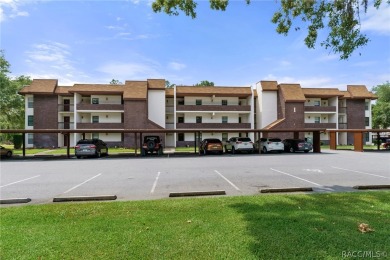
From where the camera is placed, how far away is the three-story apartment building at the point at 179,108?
3819cm

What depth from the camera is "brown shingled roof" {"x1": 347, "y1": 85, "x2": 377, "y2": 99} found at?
44.5 meters

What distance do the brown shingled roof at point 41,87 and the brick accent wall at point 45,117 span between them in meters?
0.91

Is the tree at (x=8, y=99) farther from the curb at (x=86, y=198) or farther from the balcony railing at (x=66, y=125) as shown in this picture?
the curb at (x=86, y=198)

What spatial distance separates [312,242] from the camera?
162 inches

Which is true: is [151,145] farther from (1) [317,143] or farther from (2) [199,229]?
(2) [199,229]

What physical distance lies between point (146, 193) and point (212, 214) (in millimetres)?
3143

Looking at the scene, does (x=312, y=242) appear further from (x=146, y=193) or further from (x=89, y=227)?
(x=146, y=193)

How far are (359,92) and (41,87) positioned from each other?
50604 millimetres

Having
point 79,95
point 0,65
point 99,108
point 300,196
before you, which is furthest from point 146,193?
point 0,65

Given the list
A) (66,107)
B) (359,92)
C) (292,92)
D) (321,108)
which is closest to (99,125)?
(66,107)

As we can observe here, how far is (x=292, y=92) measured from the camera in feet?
135

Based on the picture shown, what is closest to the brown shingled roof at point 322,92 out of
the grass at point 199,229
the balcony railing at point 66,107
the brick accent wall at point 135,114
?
the brick accent wall at point 135,114

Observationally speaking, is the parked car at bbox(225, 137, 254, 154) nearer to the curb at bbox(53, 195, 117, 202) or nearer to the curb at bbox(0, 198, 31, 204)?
the curb at bbox(53, 195, 117, 202)

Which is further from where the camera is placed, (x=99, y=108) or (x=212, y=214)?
(x=99, y=108)
